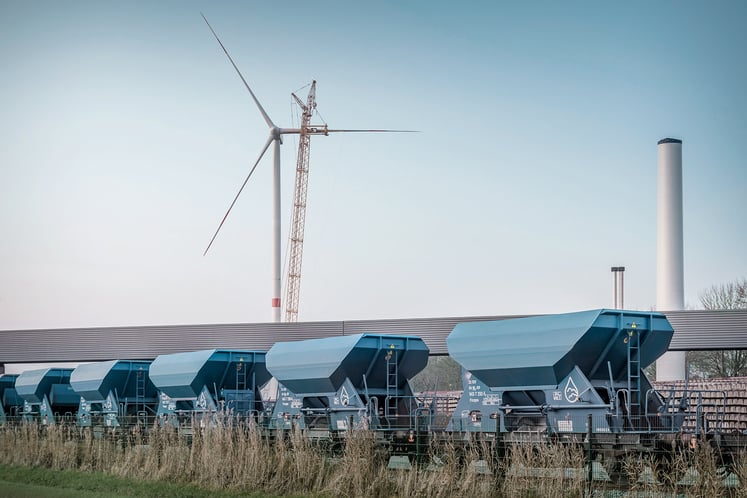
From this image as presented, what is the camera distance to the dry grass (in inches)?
620

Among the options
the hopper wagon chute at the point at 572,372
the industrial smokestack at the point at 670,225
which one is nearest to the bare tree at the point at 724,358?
the industrial smokestack at the point at 670,225

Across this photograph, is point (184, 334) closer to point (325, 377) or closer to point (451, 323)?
point (451, 323)

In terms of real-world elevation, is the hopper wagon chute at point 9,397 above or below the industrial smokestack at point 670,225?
below

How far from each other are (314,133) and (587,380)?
54143mm

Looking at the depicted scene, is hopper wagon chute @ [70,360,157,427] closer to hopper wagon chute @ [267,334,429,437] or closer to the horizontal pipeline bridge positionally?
the horizontal pipeline bridge

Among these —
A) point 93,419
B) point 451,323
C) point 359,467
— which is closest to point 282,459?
point 359,467

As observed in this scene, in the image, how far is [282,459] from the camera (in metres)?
19.9

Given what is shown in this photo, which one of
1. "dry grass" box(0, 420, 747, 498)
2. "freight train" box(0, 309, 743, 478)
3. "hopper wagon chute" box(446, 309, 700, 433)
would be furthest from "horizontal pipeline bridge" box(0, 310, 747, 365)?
"dry grass" box(0, 420, 747, 498)

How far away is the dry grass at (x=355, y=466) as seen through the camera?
51.6 ft

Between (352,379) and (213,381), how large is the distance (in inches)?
278

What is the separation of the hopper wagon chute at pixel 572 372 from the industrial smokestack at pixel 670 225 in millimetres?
32705

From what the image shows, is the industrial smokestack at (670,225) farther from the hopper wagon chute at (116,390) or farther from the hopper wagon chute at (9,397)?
the hopper wagon chute at (9,397)

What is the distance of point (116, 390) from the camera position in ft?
119

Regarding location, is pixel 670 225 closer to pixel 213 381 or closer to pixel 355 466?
pixel 213 381
